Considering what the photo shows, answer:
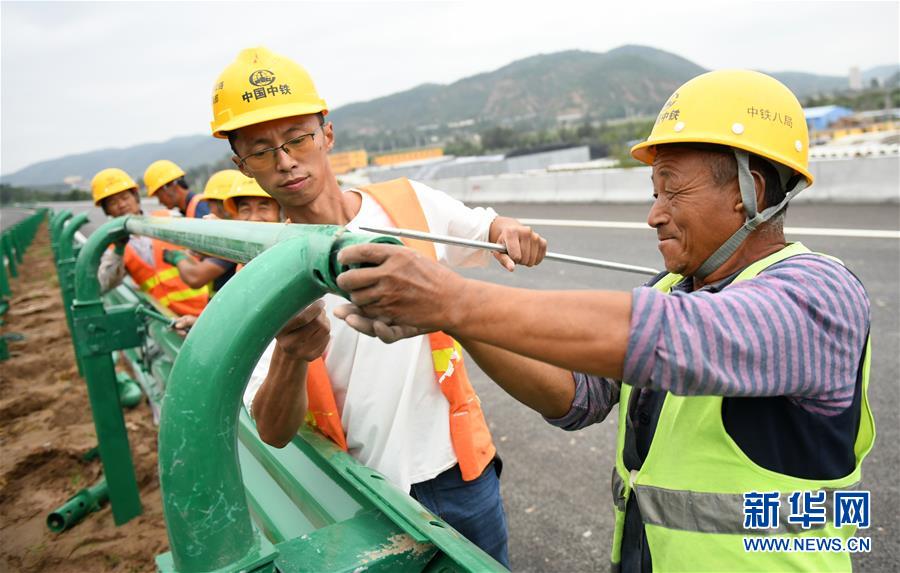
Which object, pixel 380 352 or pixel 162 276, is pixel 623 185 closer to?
pixel 162 276

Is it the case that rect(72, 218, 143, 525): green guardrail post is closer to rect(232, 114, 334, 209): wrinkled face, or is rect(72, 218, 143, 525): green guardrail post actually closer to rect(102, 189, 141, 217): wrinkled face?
rect(232, 114, 334, 209): wrinkled face

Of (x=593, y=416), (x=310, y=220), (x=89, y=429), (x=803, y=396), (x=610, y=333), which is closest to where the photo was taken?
(x=610, y=333)

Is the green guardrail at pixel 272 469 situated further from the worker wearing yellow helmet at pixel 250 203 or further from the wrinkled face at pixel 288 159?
the worker wearing yellow helmet at pixel 250 203

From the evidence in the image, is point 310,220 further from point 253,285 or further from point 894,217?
point 894,217

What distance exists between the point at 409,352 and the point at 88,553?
2.64 meters

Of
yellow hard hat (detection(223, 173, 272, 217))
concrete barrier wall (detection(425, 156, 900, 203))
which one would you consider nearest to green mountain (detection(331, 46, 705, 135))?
concrete barrier wall (detection(425, 156, 900, 203))

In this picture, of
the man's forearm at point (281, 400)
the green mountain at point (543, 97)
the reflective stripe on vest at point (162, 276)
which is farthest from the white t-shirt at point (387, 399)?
the green mountain at point (543, 97)

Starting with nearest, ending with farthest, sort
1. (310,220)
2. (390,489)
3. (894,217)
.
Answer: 1. (390,489)
2. (310,220)
3. (894,217)

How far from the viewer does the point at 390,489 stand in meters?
1.54

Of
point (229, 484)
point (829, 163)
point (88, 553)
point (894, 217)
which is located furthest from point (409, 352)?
point (829, 163)

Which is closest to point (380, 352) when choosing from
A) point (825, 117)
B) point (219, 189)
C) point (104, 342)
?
point (104, 342)

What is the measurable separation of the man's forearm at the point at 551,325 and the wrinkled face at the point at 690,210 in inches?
23.7

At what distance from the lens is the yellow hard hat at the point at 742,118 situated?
5.02 feet

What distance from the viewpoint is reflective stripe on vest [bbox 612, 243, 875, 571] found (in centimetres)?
134
